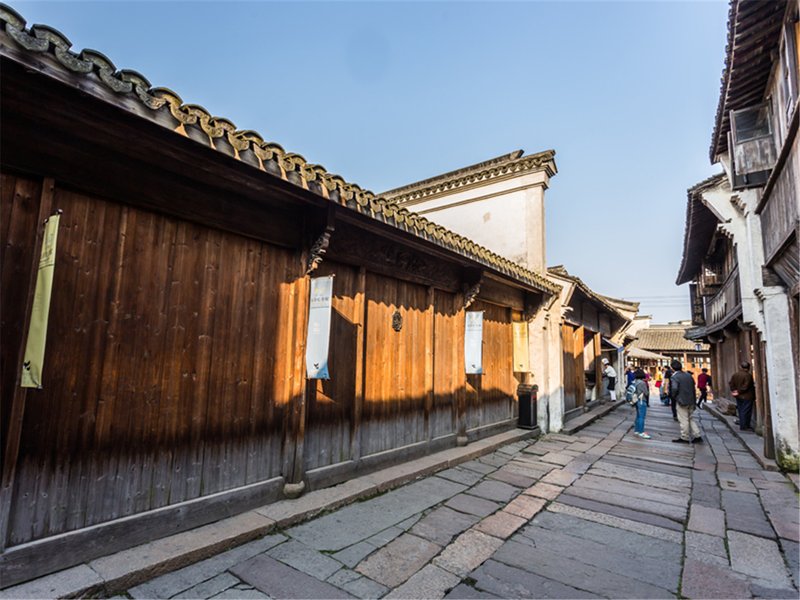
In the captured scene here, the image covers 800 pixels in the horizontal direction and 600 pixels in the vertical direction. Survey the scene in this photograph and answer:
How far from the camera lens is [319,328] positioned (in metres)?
4.53

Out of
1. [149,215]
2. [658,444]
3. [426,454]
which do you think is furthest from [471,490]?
[658,444]

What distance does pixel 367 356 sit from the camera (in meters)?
5.68

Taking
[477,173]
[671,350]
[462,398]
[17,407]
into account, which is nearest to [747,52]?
[477,173]

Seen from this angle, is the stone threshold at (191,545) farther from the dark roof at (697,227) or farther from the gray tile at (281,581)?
the dark roof at (697,227)

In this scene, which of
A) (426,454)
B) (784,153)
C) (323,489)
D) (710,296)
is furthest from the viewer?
(710,296)

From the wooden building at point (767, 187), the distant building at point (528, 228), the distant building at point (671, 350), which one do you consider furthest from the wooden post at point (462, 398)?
the distant building at point (671, 350)

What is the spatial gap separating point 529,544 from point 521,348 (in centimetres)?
610

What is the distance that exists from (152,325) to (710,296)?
65.9ft

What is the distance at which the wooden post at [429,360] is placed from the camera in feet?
21.7

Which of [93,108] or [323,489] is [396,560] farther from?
[93,108]

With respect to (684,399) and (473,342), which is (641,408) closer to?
(684,399)

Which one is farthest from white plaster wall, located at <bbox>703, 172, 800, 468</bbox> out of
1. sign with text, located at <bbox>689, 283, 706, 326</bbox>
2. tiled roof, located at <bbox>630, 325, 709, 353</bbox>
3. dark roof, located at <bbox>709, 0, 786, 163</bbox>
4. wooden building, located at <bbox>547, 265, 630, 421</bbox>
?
tiled roof, located at <bbox>630, 325, 709, 353</bbox>

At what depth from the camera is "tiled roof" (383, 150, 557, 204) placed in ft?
33.3

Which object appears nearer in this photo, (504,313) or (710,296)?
(504,313)
